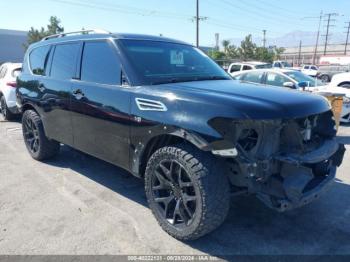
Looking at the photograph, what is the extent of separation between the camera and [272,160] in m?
2.90

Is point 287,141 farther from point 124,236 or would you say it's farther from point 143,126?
point 124,236

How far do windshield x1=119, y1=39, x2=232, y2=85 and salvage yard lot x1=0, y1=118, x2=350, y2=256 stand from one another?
1.50 metres

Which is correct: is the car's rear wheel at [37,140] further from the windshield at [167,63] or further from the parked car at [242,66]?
the parked car at [242,66]

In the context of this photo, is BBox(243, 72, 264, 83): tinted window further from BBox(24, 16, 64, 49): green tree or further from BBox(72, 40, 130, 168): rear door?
BBox(24, 16, 64, 49): green tree

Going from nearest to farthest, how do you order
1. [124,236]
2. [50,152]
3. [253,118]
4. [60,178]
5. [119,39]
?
[253,118], [124,236], [119,39], [60,178], [50,152]

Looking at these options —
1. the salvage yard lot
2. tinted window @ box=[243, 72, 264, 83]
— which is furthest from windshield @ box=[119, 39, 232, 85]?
tinted window @ box=[243, 72, 264, 83]

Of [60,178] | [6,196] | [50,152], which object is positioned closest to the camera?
[6,196]

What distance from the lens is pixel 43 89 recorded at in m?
5.11

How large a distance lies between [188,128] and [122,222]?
1351 mm

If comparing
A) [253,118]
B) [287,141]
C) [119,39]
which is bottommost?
[287,141]

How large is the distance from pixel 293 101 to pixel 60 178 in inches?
133

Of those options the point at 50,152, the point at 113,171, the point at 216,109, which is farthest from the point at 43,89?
the point at 216,109

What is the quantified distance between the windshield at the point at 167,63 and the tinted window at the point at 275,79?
5892 mm

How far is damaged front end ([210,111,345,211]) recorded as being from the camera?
285 centimetres
